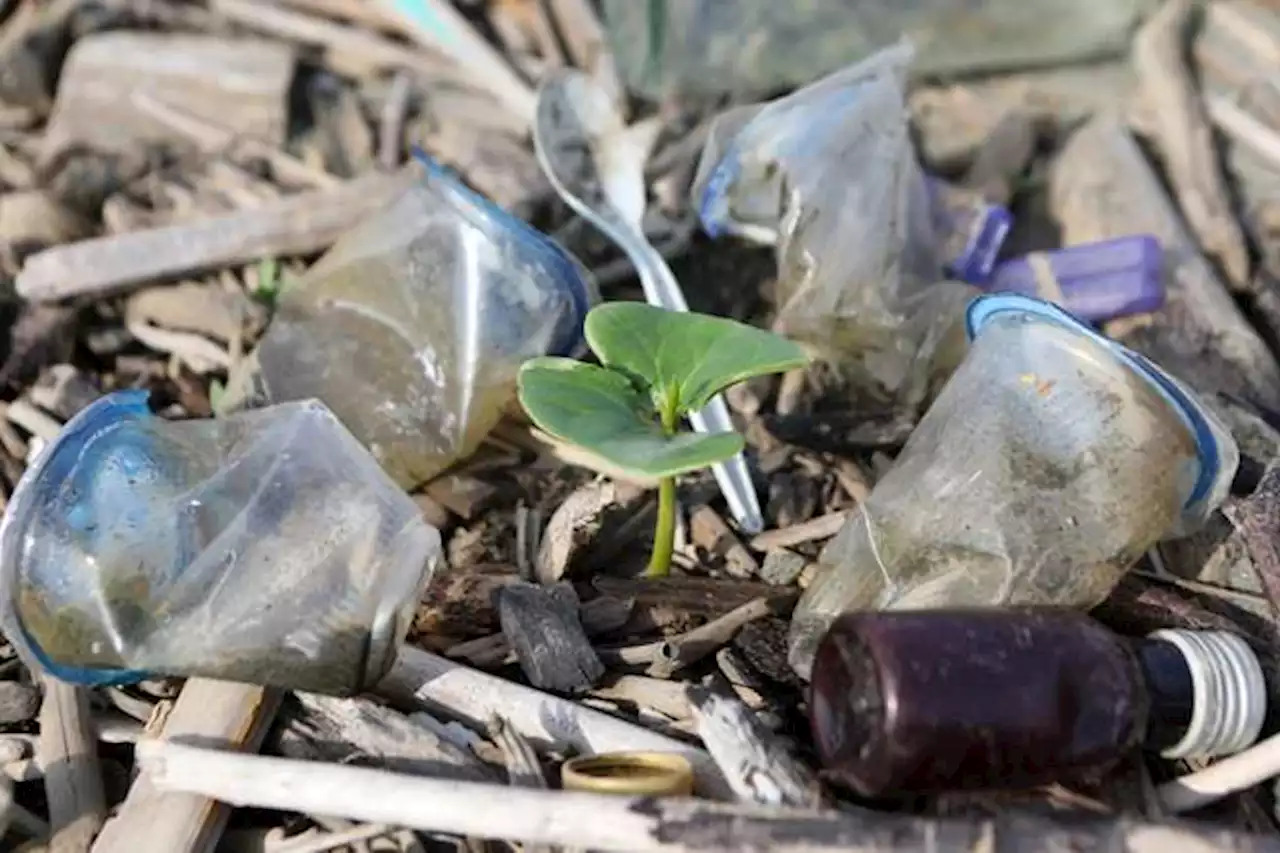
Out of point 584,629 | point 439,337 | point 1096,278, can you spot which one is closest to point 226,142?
point 439,337

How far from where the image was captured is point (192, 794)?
4.96 ft

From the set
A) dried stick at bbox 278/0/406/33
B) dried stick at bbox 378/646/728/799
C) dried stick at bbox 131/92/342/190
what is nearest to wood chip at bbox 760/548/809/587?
dried stick at bbox 378/646/728/799

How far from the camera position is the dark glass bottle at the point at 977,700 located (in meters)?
1.37

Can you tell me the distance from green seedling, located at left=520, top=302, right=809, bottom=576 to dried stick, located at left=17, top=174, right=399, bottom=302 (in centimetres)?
69

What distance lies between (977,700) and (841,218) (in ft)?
2.66

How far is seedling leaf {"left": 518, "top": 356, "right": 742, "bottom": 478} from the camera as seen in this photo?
1492mm

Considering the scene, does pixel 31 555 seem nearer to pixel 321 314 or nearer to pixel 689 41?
pixel 321 314

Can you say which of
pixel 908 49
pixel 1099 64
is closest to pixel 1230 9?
pixel 1099 64

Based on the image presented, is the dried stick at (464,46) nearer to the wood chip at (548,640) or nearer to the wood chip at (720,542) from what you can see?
the wood chip at (720,542)

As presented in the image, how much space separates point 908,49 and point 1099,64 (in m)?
0.69

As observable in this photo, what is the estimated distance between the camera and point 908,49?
212cm

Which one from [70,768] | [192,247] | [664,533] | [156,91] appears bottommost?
[70,768]

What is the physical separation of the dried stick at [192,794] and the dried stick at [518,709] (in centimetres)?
13

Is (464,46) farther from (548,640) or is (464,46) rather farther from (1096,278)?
(548,640)
